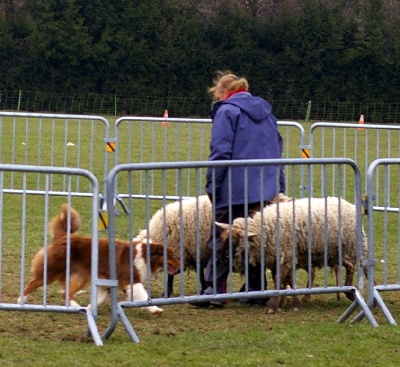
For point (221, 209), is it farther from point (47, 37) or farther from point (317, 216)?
point (47, 37)

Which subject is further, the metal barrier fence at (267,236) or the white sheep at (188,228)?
the white sheep at (188,228)

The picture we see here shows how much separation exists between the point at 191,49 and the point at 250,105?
3381 cm

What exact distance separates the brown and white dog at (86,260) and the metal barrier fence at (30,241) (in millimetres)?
175

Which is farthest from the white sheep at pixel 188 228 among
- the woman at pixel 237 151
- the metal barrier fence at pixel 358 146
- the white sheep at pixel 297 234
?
the metal barrier fence at pixel 358 146

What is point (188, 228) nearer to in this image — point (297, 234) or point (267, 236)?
point (267, 236)

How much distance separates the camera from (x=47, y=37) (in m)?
40.5

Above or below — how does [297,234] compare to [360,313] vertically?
above

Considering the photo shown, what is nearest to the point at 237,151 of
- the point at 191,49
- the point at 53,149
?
the point at 53,149

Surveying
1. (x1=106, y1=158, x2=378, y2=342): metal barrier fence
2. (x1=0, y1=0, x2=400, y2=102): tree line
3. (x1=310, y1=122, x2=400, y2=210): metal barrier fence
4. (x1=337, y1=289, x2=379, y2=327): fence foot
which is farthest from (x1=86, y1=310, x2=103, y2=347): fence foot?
(x1=0, y1=0, x2=400, y2=102): tree line

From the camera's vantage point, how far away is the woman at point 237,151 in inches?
291

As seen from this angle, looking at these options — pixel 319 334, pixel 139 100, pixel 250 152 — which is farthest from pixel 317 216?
pixel 139 100

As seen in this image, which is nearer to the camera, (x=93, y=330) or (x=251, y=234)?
(x=93, y=330)

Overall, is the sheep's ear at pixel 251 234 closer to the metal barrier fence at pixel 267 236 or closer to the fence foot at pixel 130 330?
the metal barrier fence at pixel 267 236

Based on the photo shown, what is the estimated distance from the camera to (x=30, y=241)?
1054cm
